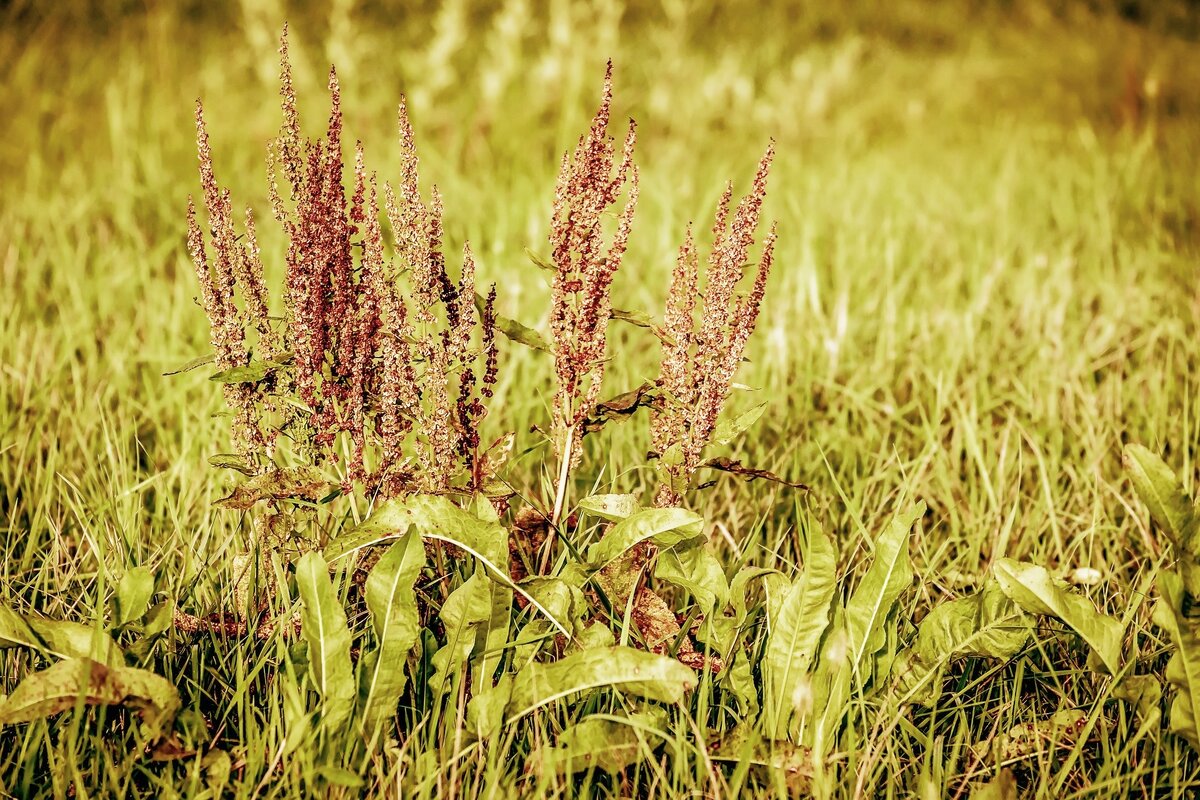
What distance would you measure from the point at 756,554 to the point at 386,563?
87cm

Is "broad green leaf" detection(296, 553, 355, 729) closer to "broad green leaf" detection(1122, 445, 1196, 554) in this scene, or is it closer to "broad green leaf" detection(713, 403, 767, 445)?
"broad green leaf" detection(713, 403, 767, 445)

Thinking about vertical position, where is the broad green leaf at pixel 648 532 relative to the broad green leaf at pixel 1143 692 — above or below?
above

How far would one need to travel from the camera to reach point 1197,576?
4.89 ft

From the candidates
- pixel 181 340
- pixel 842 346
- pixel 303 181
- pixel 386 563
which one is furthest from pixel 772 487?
pixel 181 340

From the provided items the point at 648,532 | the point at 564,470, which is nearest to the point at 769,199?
the point at 564,470

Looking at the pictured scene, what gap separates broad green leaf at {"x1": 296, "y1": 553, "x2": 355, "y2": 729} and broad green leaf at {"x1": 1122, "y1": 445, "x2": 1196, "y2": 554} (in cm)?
126

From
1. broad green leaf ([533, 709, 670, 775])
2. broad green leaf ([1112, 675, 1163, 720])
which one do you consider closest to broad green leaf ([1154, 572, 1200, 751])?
broad green leaf ([1112, 675, 1163, 720])

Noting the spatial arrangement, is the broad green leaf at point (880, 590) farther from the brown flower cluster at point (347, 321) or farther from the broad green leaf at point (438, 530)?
the brown flower cluster at point (347, 321)

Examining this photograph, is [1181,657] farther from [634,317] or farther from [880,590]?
[634,317]

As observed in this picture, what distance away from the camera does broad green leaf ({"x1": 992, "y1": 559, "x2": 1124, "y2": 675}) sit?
155 cm

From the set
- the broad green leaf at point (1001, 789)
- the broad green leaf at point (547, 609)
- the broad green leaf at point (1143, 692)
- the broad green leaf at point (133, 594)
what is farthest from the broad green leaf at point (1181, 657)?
the broad green leaf at point (133, 594)

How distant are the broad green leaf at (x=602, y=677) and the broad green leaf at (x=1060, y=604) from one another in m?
0.57

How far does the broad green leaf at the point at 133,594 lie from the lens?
4.91 ft

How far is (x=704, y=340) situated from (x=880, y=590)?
1.71ft
